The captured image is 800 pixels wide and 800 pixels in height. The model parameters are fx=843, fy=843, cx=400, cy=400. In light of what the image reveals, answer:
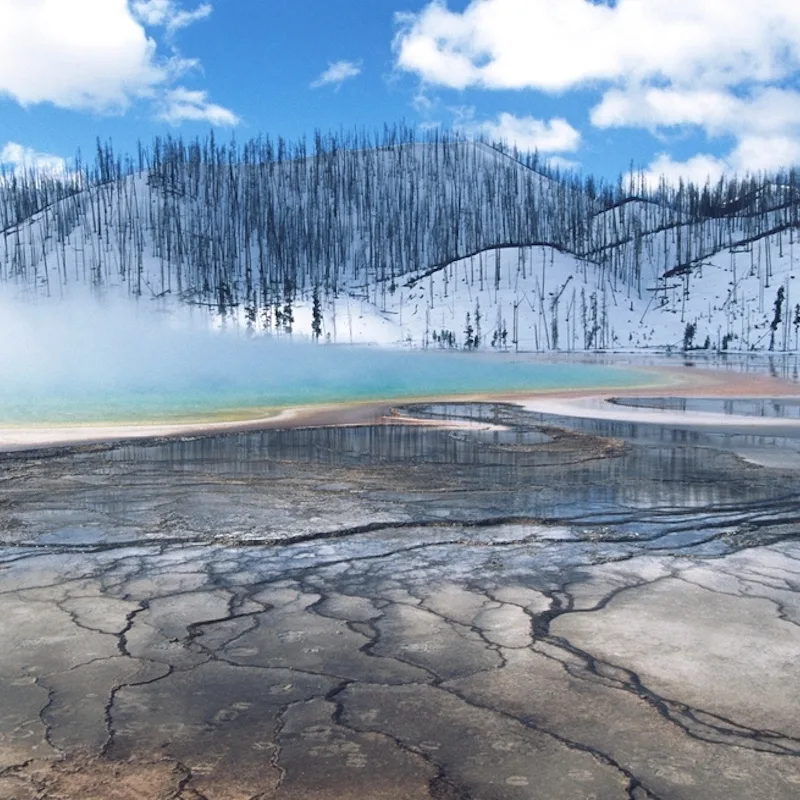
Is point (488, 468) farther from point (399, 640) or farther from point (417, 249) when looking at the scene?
point (417, 249)

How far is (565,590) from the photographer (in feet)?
20.8

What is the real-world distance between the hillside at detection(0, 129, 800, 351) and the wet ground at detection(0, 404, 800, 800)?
71.1m

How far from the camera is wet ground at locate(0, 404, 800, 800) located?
373 centimetres

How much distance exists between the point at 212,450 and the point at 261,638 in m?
8.85

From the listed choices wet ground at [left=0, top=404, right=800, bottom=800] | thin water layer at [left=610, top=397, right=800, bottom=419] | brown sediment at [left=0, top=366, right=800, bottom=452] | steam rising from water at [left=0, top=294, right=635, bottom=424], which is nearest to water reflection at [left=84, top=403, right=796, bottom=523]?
wet ground at [left=0, top=404, right=800, bottom=800]

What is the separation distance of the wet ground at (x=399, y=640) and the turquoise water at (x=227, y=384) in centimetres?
1091

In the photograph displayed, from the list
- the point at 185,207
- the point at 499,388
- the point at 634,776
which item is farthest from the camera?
the point at 185,207

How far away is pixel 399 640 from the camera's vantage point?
5258mm

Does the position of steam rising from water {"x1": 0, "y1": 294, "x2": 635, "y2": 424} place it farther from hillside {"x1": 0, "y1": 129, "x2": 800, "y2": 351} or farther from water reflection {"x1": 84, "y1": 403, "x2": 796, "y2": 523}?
hillside {"x1": 0, "y1": 129, "x2": 800, "y2": 351}

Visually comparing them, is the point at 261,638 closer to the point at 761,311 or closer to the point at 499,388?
the point at 499,388

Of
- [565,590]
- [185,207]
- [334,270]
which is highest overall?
[185,207]

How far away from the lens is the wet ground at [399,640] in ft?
12.3

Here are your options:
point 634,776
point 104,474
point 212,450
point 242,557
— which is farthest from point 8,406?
point 634,776

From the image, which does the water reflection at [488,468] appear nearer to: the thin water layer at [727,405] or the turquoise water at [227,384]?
the thin water layer at [727,405]
